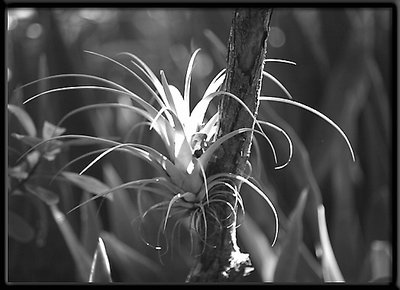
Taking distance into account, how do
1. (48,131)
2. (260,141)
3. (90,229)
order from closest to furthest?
(48,131)
(90,229)
(260,141)

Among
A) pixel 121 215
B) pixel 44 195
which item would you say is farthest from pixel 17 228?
pixel 121 215

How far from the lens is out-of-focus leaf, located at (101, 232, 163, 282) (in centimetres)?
58

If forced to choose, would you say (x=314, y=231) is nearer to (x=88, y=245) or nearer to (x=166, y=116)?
(x=88, y=245)

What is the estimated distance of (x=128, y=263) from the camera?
0.59 m

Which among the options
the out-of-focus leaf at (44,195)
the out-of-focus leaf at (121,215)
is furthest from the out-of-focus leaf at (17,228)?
the out-of-focus leaf at (121,215)

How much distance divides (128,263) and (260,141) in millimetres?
273

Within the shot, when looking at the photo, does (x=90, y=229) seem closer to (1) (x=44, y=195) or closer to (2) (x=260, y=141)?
(1) (x=44, y=195)

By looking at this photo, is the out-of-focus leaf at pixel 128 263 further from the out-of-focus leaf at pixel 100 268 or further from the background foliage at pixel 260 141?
the out-of-focus leaf at pixel 100 268

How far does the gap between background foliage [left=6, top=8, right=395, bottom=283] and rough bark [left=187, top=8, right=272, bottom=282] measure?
0.22 metres

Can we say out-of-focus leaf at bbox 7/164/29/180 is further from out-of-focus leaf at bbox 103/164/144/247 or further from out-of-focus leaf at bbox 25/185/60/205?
out-of-focus leaf at bbox 103/164/144/247

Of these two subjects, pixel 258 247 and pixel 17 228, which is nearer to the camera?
pixel 17 228

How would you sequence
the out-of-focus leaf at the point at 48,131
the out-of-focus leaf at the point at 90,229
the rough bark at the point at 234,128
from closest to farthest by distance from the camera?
the rough bark at the point at 234,128
the out-of-focus leaf at the point at 48,131
the out-of-focus leaf at the point at 90,229

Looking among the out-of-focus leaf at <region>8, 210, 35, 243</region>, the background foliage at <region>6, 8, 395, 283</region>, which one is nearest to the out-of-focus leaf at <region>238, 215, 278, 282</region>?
the background foliage at <region>6, 8, 395, 283</region>

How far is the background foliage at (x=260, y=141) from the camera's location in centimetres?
64
